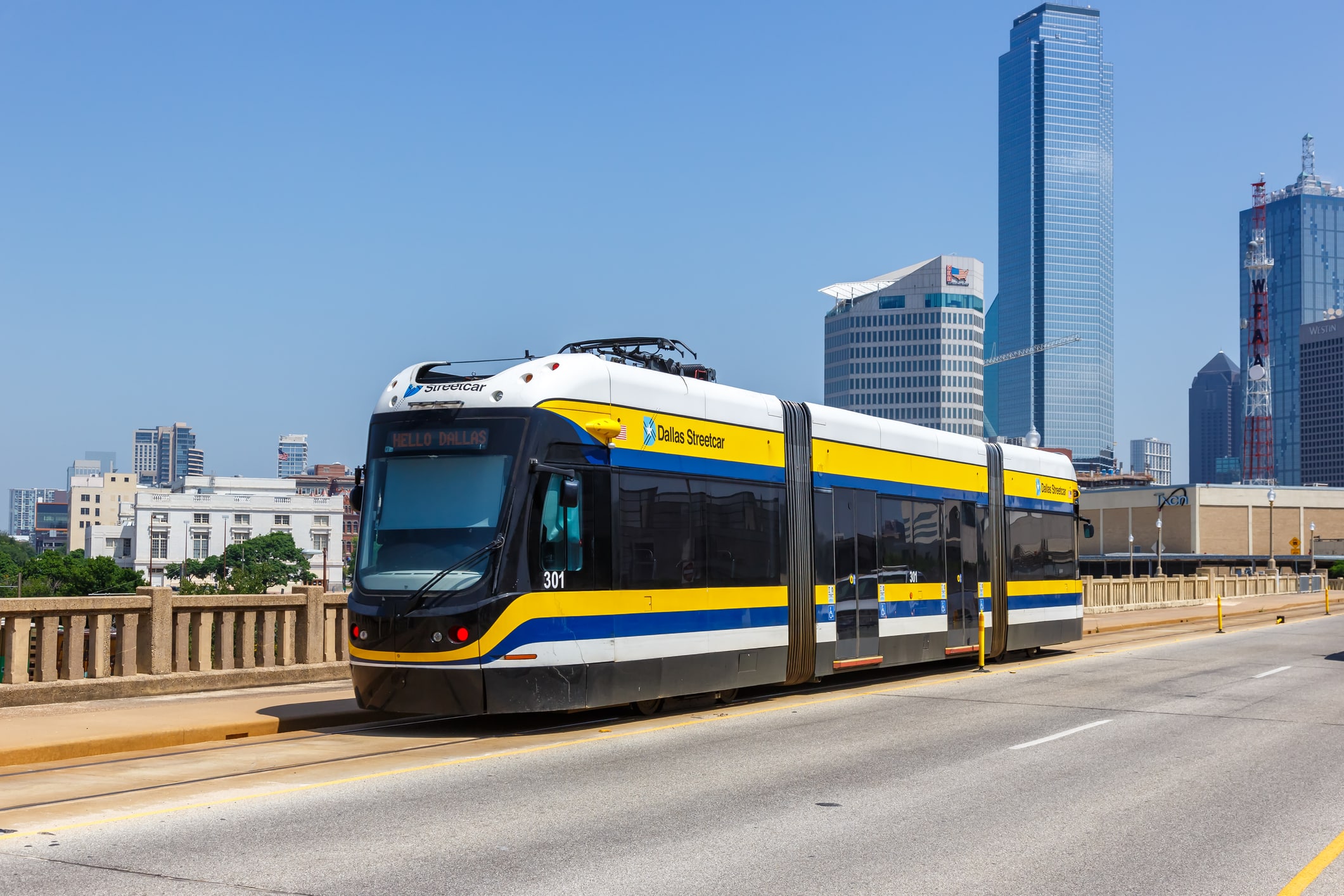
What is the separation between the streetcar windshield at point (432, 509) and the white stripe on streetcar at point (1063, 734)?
5.40 m

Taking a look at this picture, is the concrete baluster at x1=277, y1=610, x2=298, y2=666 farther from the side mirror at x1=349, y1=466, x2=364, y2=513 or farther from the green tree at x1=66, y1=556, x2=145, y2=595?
the green tree at x1=66, y1=556, x2=145, y2=595

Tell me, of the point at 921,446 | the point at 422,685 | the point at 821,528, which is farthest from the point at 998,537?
the point at 422,685

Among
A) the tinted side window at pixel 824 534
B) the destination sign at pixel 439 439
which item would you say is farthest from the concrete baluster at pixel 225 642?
the tinted side window at pixel 824 534

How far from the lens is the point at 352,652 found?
492 inches

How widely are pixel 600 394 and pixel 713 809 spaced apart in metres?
5.33

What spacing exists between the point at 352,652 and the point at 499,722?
6.28ft

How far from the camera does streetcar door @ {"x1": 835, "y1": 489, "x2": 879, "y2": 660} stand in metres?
17.0

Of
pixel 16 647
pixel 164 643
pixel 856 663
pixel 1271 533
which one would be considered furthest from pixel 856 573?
pixel 1271 533

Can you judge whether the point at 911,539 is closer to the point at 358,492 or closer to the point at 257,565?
the point at 358,492

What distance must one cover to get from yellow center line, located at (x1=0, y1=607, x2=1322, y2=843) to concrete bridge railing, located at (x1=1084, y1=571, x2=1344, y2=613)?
28.8 meters

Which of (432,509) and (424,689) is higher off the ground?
(432,509)

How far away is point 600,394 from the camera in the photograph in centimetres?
1318

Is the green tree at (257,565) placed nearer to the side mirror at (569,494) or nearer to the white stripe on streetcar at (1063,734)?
the white stripe on streetcar at (1063,734)

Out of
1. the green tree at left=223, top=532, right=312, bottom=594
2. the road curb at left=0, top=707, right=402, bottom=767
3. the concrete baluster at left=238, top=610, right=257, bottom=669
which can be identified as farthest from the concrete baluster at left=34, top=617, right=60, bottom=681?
the green tree at left=223, top=532, right=312, bottom=594
